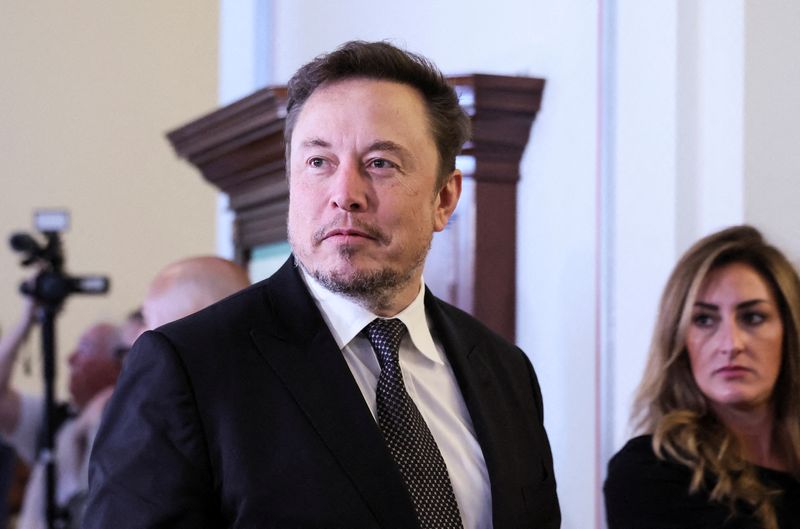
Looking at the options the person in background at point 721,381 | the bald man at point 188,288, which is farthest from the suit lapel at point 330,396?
the person in background at point 721,381

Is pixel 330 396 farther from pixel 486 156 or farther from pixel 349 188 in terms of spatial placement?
pixel 486 156

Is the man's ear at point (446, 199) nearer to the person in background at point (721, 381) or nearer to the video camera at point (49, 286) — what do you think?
the person in background at point (721, 381)

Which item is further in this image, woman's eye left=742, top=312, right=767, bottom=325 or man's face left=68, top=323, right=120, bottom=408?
man's face left=68, top=323, right=120, bottom=408

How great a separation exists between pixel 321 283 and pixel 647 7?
1.76 metres

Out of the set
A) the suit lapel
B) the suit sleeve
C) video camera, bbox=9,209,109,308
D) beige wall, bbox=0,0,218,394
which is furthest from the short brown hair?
beige wall, bbox=0,0,218,394

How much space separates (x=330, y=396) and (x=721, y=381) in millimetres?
1378

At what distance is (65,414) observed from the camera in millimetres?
4922

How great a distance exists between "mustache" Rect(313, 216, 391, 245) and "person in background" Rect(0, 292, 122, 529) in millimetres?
2634

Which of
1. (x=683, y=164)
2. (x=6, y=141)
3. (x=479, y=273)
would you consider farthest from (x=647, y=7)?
(x=6, y=141)

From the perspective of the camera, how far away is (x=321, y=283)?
2088 mm

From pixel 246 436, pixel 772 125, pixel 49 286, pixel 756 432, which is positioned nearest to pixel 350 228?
pixel 246 436

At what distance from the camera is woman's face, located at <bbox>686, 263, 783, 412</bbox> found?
3035 mm

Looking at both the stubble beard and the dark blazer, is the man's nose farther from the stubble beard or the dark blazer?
the dark blazer

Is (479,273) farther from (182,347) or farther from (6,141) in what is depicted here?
(6,141)
